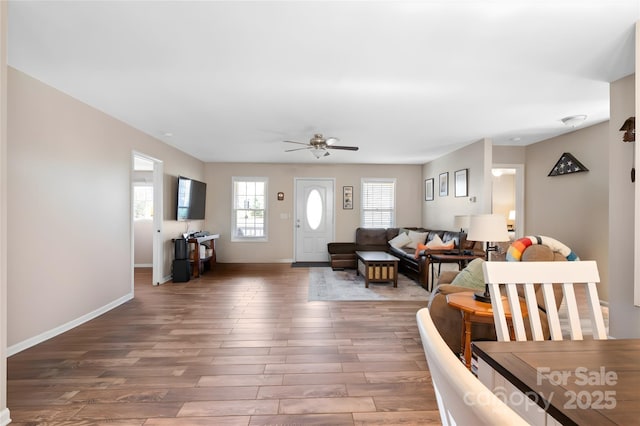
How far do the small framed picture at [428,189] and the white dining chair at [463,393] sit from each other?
7.40 metres

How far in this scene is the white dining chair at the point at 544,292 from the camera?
1.35 meters

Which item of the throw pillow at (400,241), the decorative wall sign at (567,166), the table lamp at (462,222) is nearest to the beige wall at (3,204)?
the table lamp at (462,222)

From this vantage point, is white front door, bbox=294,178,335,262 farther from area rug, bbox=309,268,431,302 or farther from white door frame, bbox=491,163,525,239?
white door frame, bbox=491,163,525,239

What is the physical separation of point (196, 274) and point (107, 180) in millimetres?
2610

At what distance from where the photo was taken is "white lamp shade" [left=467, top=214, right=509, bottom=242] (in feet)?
8.65

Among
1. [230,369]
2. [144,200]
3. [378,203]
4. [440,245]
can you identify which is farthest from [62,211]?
[378,203]

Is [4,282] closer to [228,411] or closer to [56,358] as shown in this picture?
[56,358]

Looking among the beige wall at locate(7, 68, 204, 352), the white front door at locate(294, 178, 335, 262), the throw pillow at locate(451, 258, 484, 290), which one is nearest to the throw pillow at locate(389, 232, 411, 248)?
the white front door at locate(294, 178, 335, 262)

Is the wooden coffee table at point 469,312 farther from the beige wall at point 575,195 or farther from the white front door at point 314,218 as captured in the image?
the white front door at point 314,218

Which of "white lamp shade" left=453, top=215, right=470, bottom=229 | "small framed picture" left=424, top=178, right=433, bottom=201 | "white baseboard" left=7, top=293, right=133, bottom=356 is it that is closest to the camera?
"white baseboard" left=7, top=293, right=133, bottom=356

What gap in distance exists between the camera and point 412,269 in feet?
18.9

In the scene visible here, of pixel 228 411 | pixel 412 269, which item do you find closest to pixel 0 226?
pixel 228 411

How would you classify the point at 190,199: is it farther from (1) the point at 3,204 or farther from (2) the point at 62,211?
(1) the point at 3,204

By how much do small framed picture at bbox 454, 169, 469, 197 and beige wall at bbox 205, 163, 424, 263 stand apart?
6.59ft
